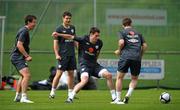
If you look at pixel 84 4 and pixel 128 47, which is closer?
pixel 128 47

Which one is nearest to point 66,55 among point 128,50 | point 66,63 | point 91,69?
point 66,63

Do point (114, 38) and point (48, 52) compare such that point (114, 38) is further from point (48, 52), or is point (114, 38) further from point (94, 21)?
point (48, 52)

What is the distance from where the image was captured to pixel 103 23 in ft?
82.3

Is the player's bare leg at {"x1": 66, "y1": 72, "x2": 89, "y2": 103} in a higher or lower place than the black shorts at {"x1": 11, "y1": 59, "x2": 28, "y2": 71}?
lower

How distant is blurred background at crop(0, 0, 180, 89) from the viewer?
2480cm

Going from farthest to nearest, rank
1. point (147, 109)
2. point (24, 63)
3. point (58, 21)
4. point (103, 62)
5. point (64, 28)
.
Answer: point (58, 21) < point (103, 62) < point (64, 28) < point (24, 63) < point (147, 109)

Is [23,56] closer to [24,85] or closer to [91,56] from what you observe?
[24,85]

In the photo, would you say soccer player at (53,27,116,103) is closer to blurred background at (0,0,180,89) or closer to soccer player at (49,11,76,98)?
soccer player at (49,11,76,98)

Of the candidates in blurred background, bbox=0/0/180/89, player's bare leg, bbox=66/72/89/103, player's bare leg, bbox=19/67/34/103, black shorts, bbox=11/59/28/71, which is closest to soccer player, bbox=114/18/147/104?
player's bare leg, bbox=66/72/89/103

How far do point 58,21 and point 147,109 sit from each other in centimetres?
1337

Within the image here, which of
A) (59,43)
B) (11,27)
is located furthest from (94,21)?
(59,43)

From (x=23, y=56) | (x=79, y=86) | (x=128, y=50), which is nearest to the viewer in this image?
(x=79, y=86)

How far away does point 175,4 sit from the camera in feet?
82.4

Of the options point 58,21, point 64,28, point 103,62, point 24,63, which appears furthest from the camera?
point 58,21
